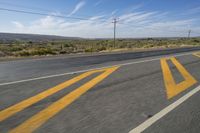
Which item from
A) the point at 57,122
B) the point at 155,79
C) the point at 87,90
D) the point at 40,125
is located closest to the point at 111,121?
the point at 57,122

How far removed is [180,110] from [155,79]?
294 centimetres

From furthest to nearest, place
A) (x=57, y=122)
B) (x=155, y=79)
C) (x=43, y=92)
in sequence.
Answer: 1. (x=155, y=79)
2. (x=43, y=92)
3. (x=57, y=122)

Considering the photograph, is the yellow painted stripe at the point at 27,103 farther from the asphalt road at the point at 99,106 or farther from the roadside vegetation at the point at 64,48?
the roadside vegetation at the point at 64,48

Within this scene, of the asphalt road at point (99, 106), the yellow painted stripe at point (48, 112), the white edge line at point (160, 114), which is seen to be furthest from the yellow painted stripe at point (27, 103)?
the white edge line at point (160, 114)

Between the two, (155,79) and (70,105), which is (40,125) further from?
(155,79)

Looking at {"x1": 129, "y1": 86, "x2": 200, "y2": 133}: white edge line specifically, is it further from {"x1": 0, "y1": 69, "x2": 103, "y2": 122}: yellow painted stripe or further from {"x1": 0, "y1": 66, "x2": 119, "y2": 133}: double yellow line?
{"x1": 0, "y1": 69, "x2": 103, "y2": 122}: yellow painted stripe

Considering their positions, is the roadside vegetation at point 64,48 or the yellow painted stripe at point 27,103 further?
the roadside vegetation at point 64,48

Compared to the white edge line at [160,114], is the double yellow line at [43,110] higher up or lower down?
higher up

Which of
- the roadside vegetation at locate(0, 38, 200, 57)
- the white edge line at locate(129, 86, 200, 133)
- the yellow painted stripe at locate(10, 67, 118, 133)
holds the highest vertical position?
the yellow painted stripe at locate(10, 67, 118, 133)

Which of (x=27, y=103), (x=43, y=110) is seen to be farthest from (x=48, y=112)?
(x=27, y=103)

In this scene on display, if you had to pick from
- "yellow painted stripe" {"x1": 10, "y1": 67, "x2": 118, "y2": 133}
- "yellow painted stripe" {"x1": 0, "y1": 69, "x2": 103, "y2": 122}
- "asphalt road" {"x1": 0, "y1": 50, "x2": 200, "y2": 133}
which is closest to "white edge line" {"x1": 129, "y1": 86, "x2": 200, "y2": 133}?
"asphalt road" {"x1": 0, "y1": 50, "x2": 200, "y2": 133}

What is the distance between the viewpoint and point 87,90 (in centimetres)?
538

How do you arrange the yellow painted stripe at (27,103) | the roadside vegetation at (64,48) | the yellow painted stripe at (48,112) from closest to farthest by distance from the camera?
the yellow painted stripe at (48,112) < the yellow painted stripe at (27,103) < the roadside vegetation at (64,48)

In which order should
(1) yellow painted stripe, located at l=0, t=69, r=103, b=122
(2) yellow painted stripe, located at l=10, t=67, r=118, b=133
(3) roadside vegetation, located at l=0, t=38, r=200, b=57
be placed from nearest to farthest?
1. (2) yellow painted stripe, located at l=10, t=67, r=118, b=133
2. (1) yellow painted stripe, located at l=0, t=69, r=103, b=122
3. (3) roadside vegetation, located at l=0, t=38, r=200, b=57
